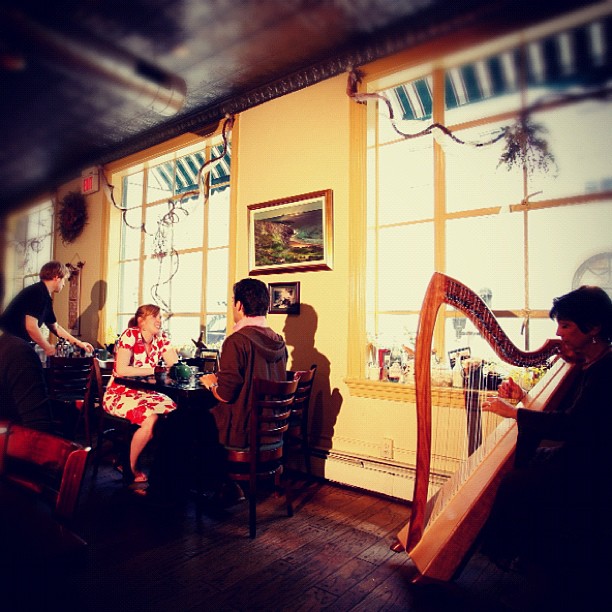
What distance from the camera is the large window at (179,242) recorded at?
15.6 feet

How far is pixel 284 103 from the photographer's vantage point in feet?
12.8

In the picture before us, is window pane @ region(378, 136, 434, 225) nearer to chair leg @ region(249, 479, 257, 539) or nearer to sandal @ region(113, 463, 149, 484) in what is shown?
chair leg @ region(249, 479, 257, 539)

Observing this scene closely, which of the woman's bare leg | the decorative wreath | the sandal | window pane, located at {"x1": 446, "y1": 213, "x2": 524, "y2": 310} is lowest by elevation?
the sandal

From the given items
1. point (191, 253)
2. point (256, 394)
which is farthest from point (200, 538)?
point (191, 253)

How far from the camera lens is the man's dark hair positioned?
2680 mm

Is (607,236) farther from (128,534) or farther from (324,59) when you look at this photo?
(128,534)

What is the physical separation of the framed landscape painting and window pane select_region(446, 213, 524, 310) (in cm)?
94

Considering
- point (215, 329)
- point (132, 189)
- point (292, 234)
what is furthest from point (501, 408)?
point (132, 189)

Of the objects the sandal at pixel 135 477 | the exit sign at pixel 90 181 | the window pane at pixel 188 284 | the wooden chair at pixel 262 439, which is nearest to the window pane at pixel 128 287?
the window pane at pixel 188 284

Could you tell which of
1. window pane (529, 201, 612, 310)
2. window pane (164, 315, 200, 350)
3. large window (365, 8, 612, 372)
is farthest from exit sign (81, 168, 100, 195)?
window pane (529, 201, 612, 310)

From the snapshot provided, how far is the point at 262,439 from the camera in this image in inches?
104

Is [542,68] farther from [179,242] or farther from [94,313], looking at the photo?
[94,313]

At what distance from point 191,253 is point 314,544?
3.46 metres

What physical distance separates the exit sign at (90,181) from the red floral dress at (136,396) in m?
3.43
